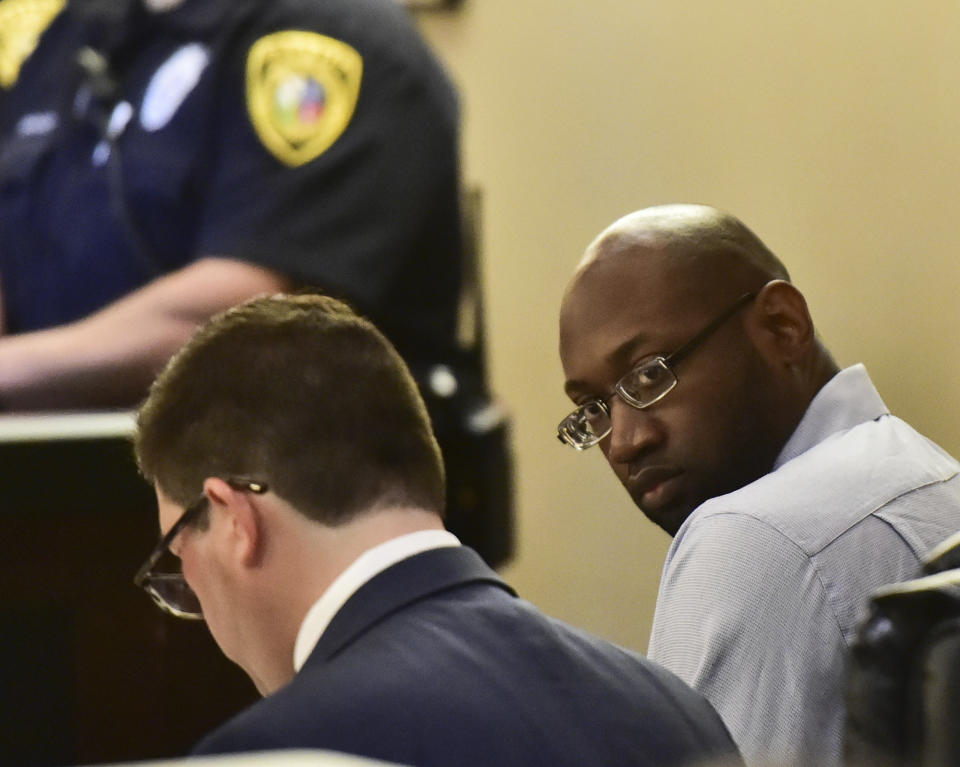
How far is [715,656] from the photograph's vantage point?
1233mm

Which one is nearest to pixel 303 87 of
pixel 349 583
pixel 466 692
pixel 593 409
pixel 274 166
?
pixel 274 166

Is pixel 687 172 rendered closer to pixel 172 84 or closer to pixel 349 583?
pixel 172 84

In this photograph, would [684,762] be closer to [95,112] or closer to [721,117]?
[95,112]

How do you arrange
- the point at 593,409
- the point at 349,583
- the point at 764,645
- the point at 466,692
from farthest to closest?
the point at 593,409, the point at 764,645, the point at 349,583, the point at 466,692

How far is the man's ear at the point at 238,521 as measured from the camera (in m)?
1.17

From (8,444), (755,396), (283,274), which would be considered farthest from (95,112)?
(755,396)

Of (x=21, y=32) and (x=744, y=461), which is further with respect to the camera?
(x=21, y=32)

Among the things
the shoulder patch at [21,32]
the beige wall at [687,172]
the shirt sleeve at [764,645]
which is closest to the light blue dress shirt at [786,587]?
the shirt sleeve at [764,645]

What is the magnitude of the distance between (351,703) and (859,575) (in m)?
0.50

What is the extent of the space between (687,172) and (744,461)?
1.28 metres

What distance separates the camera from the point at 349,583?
3.67 feet

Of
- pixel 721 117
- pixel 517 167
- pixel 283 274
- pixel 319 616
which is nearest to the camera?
pixel 319 616

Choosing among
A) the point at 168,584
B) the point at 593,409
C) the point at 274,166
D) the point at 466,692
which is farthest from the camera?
the point at 274,166

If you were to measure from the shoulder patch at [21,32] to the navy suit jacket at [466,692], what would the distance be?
4.00ft
